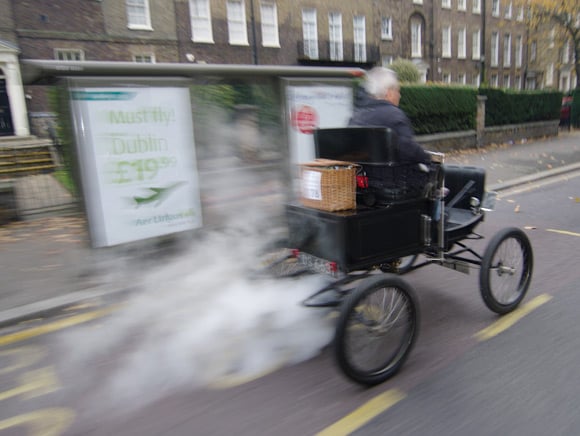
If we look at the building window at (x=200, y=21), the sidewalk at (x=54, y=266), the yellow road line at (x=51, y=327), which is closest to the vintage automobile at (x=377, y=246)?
the yellow road line at (x=51, y=327)

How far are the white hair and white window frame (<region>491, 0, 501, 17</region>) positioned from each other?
39.5m

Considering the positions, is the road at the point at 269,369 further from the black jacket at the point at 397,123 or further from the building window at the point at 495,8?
the building window at the point at 495,8

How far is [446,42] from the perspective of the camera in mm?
33156

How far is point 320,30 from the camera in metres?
26.5

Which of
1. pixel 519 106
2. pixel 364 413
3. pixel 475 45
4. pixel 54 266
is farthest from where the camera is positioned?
pixel 475 45

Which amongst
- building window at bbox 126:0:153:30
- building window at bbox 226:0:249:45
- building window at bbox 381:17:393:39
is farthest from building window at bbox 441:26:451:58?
building window at bbox 126:0:153:30

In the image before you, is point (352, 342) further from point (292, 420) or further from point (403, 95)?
point (403, 95)

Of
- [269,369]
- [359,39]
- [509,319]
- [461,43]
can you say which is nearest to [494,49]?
[461,43]

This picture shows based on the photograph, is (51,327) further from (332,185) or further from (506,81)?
(506,81)

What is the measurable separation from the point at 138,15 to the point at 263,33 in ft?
21.6

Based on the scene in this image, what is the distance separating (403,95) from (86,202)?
11.3m

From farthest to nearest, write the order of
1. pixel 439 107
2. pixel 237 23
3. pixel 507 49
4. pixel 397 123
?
pixel 507 49 < pixel 237 23 < pixel 439 107 < pixel 397 123

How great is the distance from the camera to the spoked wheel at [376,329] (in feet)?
8.89

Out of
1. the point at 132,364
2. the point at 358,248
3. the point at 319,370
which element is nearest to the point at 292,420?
the point at 319,370
